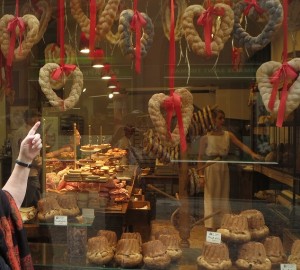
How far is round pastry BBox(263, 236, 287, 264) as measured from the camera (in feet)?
5.75

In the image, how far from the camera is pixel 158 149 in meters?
2.21

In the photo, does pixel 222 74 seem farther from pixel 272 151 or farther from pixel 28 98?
pixel 28 98

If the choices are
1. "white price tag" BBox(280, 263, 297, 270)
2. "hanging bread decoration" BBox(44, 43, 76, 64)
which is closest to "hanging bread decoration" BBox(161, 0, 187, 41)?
"hanging bread decoration" BBox(44, 43, 76, 64)

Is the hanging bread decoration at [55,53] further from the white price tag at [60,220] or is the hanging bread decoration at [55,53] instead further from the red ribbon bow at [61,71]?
the white price tag at [60,220]

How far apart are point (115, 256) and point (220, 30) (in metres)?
1.04

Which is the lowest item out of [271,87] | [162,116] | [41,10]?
[162,116]

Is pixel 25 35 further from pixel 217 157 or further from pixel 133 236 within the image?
pixel 217 157

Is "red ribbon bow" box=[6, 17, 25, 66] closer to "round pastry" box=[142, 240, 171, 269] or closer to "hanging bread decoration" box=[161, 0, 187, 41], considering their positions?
"hanging bread decoration" box=[161, 0, 187, 41]

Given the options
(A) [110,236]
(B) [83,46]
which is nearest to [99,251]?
(A) [110,236]

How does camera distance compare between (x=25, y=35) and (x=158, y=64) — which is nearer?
(x=25, y=35)

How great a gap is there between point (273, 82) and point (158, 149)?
85cm

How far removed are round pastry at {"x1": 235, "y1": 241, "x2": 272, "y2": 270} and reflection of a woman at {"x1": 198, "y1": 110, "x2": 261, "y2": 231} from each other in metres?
0.55

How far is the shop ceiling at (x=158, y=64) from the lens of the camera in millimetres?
2036

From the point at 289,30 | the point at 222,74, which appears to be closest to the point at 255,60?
the point at 289,30
